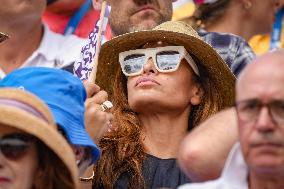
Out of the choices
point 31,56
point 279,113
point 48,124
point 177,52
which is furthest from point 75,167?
point 31,56

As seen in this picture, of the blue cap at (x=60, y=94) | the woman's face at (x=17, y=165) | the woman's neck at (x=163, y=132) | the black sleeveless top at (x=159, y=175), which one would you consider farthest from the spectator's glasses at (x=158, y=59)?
the woman's face at (x=17, y=165)

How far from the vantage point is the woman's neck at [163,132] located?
18.4 ft

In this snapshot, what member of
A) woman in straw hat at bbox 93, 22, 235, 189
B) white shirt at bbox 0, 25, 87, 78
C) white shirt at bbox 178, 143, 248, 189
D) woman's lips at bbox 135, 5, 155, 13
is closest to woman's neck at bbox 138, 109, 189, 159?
woman in straw hat at bbox 93, 22, 235, 189

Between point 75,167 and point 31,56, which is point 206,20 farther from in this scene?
point 75,167

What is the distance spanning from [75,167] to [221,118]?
0.61 meters

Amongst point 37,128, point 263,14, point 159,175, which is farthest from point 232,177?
point 263,14

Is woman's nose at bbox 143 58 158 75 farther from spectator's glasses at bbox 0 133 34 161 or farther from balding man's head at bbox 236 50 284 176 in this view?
balding man's head at bbox 236 50 284 176

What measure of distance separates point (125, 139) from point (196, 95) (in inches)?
20.2

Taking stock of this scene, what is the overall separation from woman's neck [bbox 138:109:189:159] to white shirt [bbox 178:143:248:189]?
1.42 meters

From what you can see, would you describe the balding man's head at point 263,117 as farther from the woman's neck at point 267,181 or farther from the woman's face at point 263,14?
the woman's face at point 263,14

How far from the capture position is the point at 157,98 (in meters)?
5.59

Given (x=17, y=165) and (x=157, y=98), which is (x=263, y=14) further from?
(x=17, y=165)

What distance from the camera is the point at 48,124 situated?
166 inches

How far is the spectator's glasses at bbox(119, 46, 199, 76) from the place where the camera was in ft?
18.5
